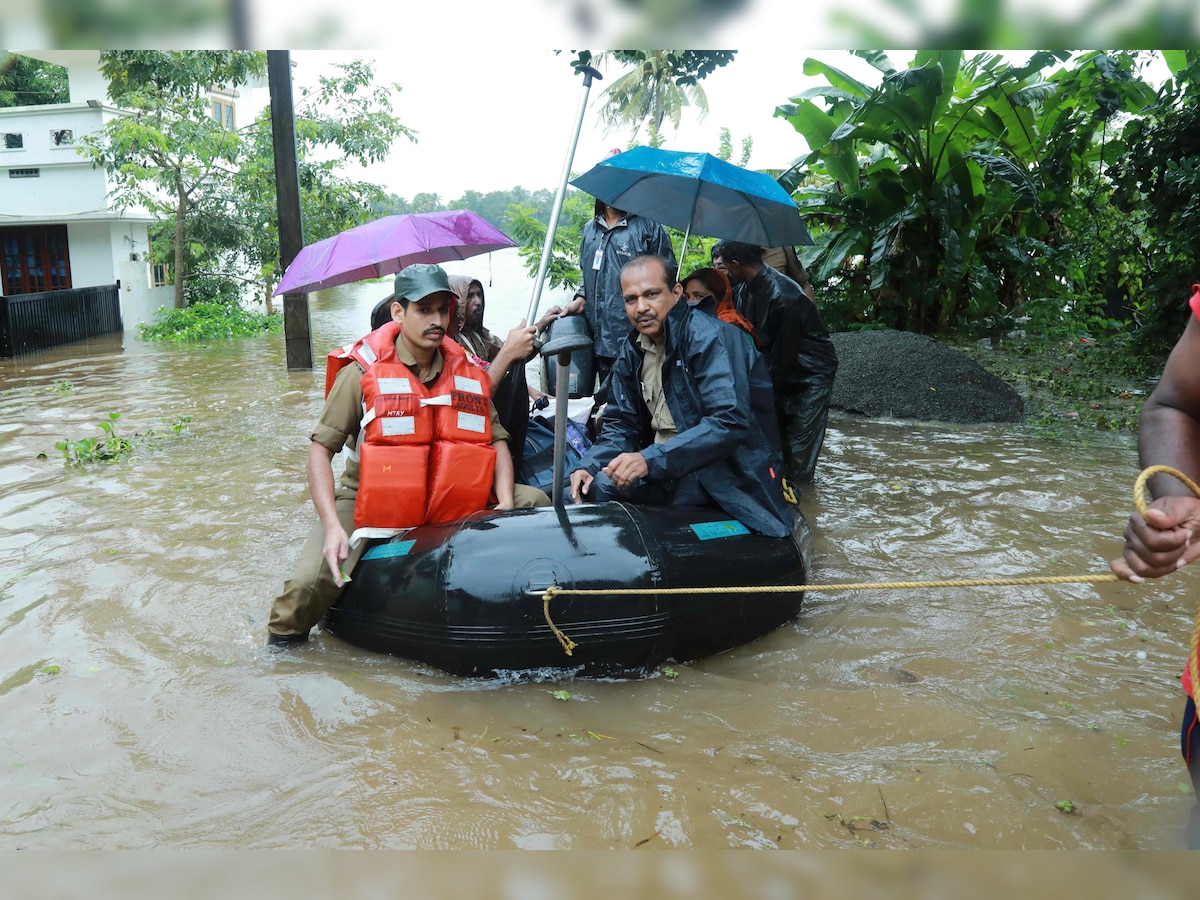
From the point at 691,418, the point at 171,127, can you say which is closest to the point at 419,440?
the point at 691,418

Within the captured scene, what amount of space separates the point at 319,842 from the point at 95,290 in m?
18.3

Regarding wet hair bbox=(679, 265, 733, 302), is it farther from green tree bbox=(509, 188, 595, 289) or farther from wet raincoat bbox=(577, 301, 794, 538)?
green tree bbox=(509, 188, 595, 289)

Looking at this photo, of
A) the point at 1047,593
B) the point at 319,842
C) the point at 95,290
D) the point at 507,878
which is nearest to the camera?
the point at 507,878

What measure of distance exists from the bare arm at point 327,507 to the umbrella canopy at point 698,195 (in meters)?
2.31

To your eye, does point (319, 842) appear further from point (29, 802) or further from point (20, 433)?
point (20, 433)

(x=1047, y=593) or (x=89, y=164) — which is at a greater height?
(x=89, y=164)

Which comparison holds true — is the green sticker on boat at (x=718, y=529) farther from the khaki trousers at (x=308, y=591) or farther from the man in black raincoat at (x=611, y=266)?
the man in black raincoat at (x=611, y=266)

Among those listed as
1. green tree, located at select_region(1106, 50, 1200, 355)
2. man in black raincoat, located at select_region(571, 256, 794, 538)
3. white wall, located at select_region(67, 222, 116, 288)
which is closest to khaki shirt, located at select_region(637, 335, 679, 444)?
man in black raincoat, located at select_region(571, 256, 794, 538)

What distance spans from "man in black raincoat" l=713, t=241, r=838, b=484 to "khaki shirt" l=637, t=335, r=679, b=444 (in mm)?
1378

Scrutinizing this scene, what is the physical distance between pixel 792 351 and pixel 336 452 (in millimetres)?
2830

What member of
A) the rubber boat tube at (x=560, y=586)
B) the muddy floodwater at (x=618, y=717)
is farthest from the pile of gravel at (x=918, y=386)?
the rubber boat tube at (x=560, y=586)

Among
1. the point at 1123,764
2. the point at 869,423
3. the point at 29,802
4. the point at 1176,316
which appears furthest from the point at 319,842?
the point at 1176,316

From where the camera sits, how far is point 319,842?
9.17 ft

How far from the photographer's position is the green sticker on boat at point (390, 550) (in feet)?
12.8
